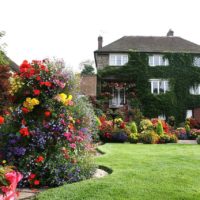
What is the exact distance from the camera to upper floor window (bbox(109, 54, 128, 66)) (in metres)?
35.7

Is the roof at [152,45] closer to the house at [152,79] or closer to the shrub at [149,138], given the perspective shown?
the house at [152,79]

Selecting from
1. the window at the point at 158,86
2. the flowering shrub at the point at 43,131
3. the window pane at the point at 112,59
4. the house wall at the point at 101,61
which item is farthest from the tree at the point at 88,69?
the flowering shrub at the point at 43,131

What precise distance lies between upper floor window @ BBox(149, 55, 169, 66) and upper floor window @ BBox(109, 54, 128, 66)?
2710 millimetres

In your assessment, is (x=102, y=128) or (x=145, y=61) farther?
(x=145, y=61)

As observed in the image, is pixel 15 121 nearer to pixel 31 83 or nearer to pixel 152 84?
pixel 31 83

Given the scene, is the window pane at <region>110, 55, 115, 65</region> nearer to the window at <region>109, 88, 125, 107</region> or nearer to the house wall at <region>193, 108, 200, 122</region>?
the window at <region>109, 88, 125, 107</region>

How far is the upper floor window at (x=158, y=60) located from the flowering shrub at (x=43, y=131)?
28845 millimetres

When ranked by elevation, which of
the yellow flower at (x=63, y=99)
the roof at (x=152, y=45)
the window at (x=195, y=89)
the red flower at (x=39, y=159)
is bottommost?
the red flower at (x=39, y=159)

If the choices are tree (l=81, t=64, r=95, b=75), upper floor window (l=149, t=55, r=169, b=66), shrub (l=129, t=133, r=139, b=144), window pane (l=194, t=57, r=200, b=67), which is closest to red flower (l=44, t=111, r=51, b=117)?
shrub (l=129, t=133, r=139, b=144)

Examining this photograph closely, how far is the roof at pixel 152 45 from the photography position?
119ft

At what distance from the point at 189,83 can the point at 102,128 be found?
1791 centimetres

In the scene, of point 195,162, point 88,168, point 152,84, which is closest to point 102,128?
point 195,162

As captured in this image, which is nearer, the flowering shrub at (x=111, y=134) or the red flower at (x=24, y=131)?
the red flower at (x=24, y=131)

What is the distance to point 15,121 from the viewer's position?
7.52m
